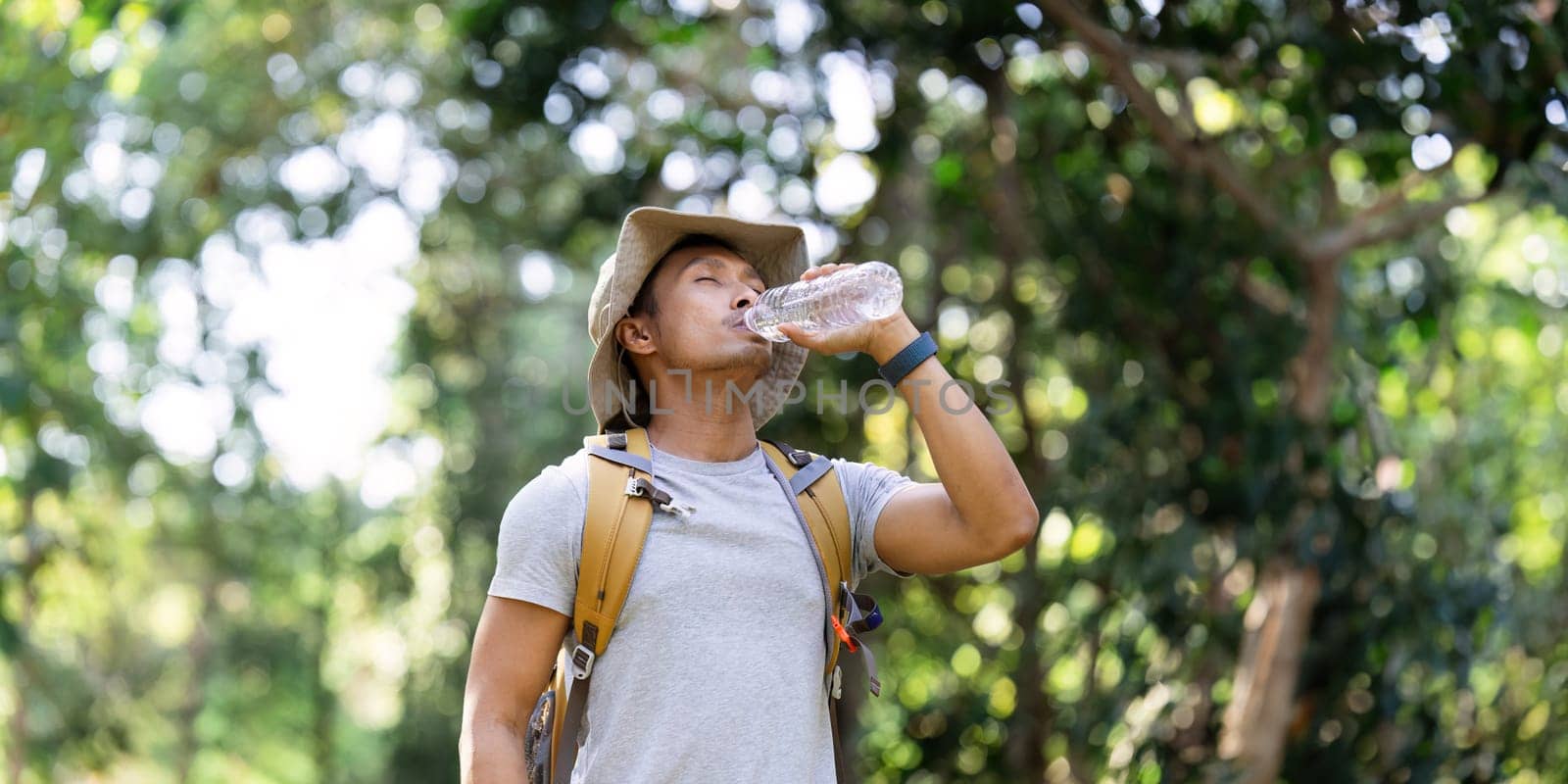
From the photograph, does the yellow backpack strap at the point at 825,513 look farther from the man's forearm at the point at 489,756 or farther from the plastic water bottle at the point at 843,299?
the man's forearm at the point at 489,756

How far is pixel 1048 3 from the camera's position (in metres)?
4.77

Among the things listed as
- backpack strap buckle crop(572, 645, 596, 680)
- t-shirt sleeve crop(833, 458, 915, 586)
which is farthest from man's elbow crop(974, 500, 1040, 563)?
backpack strap buckle crop(572, 645, 596, 680)

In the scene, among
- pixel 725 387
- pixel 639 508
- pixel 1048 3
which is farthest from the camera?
pixel 1048 3

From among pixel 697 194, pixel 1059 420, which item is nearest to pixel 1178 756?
pixel 1059 420

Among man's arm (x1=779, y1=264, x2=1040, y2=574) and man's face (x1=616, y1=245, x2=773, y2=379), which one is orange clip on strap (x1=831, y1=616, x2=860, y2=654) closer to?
man's arm (x1=779, y1=264, x2=1040, y2=574)

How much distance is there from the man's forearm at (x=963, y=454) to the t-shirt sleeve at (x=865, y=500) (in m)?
0.18

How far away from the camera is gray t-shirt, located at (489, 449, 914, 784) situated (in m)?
2.20

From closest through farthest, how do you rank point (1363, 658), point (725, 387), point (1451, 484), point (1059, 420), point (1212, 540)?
point (725, 387) < point (1363, 658) < point (1212, 540) < point (1451, 484) < point (1059, 420)

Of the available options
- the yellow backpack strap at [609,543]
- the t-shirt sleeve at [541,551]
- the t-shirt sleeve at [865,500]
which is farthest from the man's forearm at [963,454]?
the t-shirt sleeve at [541,551]

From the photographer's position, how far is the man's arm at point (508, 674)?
2.19m

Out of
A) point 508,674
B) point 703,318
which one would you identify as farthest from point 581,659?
point 703,318

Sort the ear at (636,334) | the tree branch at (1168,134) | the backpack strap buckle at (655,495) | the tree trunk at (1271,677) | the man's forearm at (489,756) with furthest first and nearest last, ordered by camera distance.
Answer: the tree trunk at (1271,677) → the tree branch at (1168,134) → the ear at (636,334) → the backpack strap buckle at (655,495) → the man's forearm at (489,756)

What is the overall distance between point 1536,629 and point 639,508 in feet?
16.8

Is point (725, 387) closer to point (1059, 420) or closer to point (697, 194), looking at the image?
point (697, 194)
